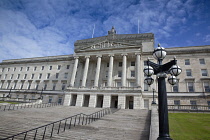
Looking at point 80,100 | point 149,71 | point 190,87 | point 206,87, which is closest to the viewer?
point 149,71

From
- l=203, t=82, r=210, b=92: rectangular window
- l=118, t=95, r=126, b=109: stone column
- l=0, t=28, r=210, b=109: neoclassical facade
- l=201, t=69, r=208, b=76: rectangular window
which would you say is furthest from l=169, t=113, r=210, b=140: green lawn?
l=201, t=69, r=208, b=76: rectangular window

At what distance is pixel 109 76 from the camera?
1404 inches

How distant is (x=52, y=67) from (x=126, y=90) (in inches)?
1236

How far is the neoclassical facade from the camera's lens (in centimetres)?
3319

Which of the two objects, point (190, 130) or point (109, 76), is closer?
A: point (190, 130)

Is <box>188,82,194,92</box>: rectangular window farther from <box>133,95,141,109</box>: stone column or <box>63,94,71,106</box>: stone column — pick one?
<box>63,94,71,106</box>: stone column

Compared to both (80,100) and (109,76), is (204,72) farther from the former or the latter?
(80,100)

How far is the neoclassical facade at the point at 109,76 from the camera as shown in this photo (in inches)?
1307

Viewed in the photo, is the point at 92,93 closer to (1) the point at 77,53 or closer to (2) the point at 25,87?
(1) the point at 77,53

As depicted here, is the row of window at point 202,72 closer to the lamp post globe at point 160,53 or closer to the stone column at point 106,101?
the stone column at point 106,101

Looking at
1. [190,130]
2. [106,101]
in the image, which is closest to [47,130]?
[190,130]

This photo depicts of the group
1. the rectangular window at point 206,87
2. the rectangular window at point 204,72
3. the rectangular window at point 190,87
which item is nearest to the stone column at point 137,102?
the rectangular window at point 190,87

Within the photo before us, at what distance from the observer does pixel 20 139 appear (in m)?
10.6

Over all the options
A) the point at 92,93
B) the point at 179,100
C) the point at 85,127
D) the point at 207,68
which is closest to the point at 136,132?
the point at 85,127
